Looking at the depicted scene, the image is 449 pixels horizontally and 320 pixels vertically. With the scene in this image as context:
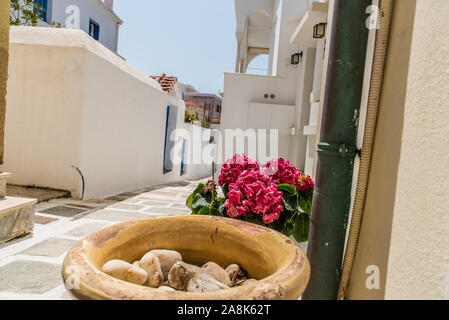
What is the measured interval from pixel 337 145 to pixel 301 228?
1.96 ft

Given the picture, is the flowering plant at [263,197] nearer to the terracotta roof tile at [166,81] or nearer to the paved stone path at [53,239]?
the paved stone path at [53,239]

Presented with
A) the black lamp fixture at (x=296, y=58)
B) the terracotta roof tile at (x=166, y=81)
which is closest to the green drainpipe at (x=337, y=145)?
the black lamp fixture at (x=296, y=58)

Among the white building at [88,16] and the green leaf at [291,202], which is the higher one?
the white building at [88,16]

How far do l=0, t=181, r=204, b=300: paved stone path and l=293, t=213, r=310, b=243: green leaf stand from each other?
157 cm

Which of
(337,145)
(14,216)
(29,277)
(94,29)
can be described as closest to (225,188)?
(337,145)

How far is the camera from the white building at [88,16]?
1078cm

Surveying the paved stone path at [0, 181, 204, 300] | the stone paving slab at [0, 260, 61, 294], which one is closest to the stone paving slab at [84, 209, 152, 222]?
the paved stone path at [0, 181, 204, 300]

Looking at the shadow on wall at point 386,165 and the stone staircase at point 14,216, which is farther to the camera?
the stone staircase at point 14,216

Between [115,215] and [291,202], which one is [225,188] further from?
[115,215]

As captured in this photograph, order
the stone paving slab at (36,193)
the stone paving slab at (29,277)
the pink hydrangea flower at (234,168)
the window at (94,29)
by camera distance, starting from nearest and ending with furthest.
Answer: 1. the pink hydrangea flower at (234,168)
2. the stone paving slab at (29,277)
3. the stone paving slab at (36,193)
4. the window at (94,29)

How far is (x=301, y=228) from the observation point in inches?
60.6

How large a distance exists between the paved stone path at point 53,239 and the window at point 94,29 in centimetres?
1165

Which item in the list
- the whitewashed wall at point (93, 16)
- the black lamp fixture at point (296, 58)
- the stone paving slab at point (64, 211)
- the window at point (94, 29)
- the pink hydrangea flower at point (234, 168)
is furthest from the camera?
the window at point (94, 29)
